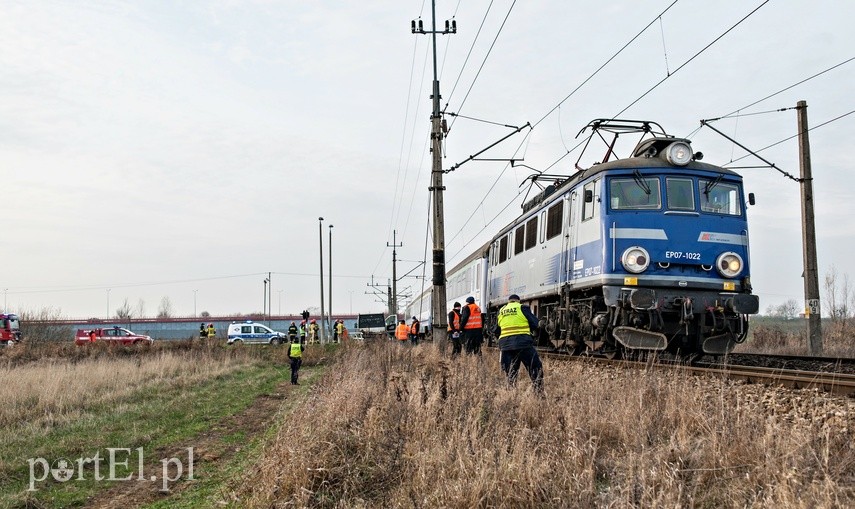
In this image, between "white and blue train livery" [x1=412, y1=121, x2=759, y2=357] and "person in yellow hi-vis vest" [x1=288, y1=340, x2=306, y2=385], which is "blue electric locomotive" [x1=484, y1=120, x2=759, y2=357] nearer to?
"white and blue train livery" [x1=412, y1=121, x2=759, y2=357]

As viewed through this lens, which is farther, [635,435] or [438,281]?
[438,281]

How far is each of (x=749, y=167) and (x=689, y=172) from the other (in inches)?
266

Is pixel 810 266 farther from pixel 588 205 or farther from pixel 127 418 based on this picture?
pixel 127 418

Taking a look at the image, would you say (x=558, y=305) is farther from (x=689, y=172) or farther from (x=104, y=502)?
(x=104, y=502)

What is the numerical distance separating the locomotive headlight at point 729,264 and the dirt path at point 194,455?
313 inches

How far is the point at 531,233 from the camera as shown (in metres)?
17.4

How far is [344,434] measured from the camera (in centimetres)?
696

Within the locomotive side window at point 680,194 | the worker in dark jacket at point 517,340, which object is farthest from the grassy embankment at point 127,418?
the locomotive side window at point 680,194

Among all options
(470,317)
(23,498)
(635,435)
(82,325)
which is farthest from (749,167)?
(82,325)

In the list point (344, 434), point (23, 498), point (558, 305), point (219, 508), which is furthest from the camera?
point (558, 305)

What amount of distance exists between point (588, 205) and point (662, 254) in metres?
1.62

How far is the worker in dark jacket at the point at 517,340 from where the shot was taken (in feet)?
33.7

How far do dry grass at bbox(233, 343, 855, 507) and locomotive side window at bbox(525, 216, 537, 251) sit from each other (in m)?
8.37

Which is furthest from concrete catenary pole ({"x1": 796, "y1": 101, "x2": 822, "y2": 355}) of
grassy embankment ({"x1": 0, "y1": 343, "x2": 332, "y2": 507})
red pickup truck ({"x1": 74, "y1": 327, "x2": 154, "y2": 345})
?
red pickup truck ({"x1": 74, "y1": 327, "x2": 154, "y2": 345})
